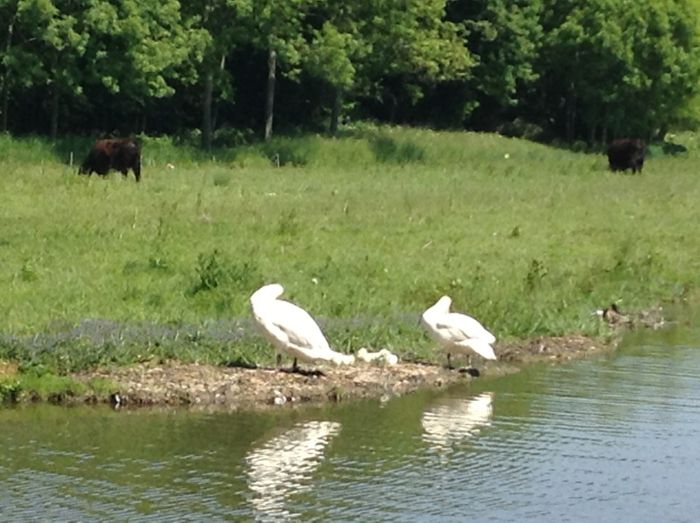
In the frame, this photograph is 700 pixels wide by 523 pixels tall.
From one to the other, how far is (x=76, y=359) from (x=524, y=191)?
21723mm

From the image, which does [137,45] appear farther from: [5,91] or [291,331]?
[291,331]

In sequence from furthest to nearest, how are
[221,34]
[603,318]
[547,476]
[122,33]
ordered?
[221,34] < [122,33] < [603,318] < [547,476]

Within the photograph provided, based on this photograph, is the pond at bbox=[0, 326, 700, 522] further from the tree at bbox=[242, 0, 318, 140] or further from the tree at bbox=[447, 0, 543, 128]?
the tree at bbox=[447, 0, 543, 128]

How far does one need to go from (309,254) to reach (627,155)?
2559 cm

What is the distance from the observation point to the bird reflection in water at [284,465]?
11258 millimetres

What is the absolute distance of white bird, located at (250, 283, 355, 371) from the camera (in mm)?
14820

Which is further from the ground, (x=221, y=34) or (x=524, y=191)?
(x=221, y=34)

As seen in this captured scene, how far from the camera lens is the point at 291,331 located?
1482 cm

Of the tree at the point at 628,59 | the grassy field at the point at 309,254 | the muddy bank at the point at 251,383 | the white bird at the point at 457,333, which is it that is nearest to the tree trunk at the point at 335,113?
the grassy field at the point at 309,254

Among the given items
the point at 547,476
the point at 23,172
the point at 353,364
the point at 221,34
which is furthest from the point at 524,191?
the point at 547,476

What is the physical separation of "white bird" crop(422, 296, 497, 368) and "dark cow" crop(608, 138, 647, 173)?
30.7m

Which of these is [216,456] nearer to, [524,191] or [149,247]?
[149,247]

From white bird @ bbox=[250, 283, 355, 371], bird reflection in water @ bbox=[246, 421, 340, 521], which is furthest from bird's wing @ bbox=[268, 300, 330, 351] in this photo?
bird reflection in water @ bbox=[246, 421, 340, 521]

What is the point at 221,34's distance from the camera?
155 feet
